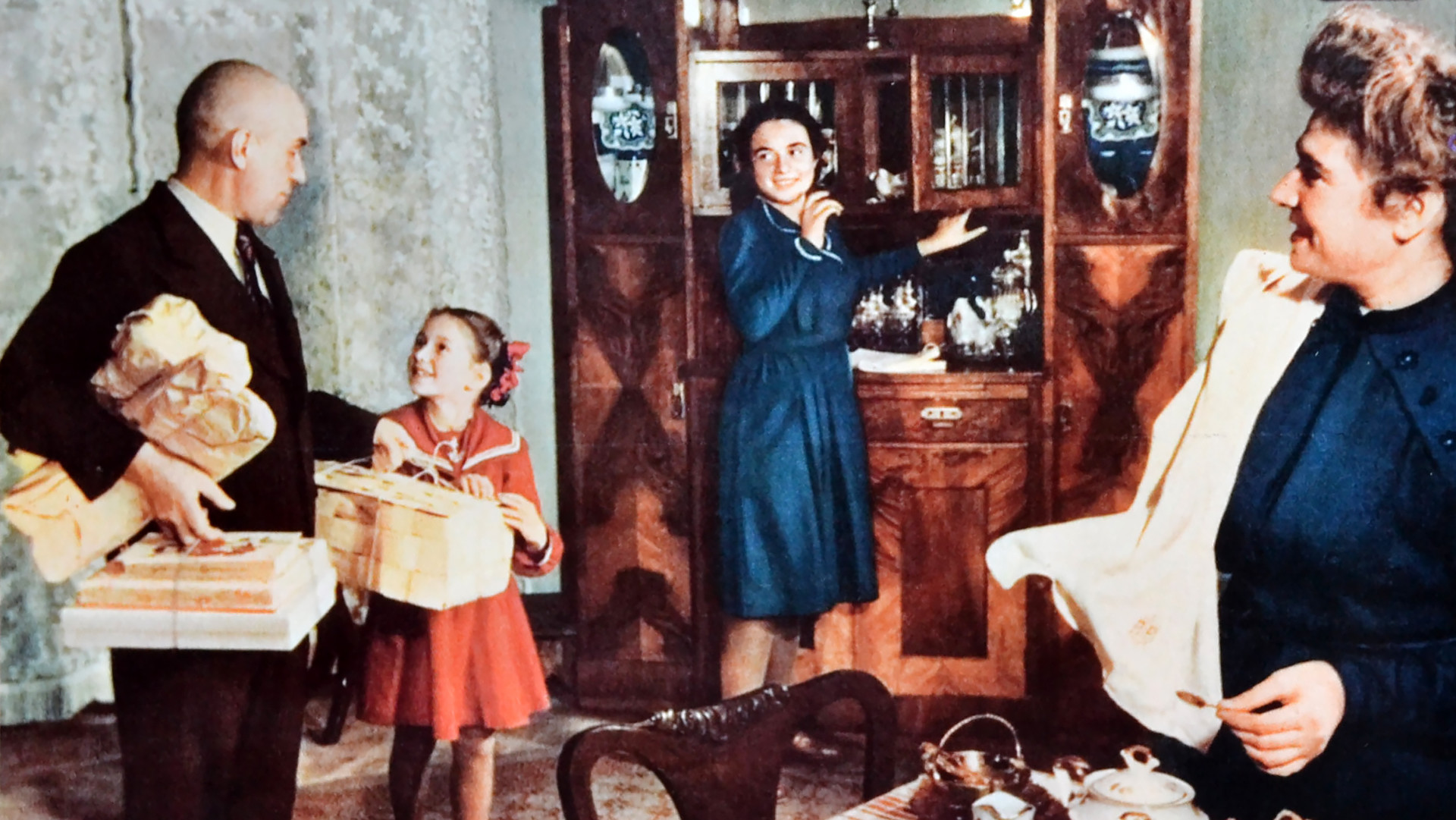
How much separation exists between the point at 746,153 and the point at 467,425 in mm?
672

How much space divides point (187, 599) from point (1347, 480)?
1576 millimetres

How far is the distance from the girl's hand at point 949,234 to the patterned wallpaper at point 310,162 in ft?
2.48

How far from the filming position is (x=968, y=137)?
227 centimetres

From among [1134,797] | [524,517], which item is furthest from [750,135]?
[1134,797]

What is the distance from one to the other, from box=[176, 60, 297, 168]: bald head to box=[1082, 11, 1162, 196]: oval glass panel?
1304 mm

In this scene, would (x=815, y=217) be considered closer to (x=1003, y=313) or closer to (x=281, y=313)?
(x=1003, y=313)

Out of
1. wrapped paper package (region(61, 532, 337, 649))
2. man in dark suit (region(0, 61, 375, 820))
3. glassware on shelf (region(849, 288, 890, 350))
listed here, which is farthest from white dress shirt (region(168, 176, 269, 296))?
glassware on shelf (region(849, 288, 890, 350))

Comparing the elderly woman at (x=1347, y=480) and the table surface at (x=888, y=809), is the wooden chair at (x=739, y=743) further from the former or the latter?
the elderly woman at (x=1347, y=480)

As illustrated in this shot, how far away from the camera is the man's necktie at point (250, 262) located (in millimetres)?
1824

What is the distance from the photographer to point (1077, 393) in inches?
89.5

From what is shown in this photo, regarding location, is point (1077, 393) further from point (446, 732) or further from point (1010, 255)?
point (446, 732)

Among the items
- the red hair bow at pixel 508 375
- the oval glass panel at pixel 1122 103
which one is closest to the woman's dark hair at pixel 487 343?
the red hair bow at pixel 508 375

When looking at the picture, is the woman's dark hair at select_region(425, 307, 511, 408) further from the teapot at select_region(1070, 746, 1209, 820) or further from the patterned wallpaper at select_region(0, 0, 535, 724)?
the teapot at select_region(1070, 746, 1209, 820)

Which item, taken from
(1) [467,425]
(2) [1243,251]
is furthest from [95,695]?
(2) [1243,251]
